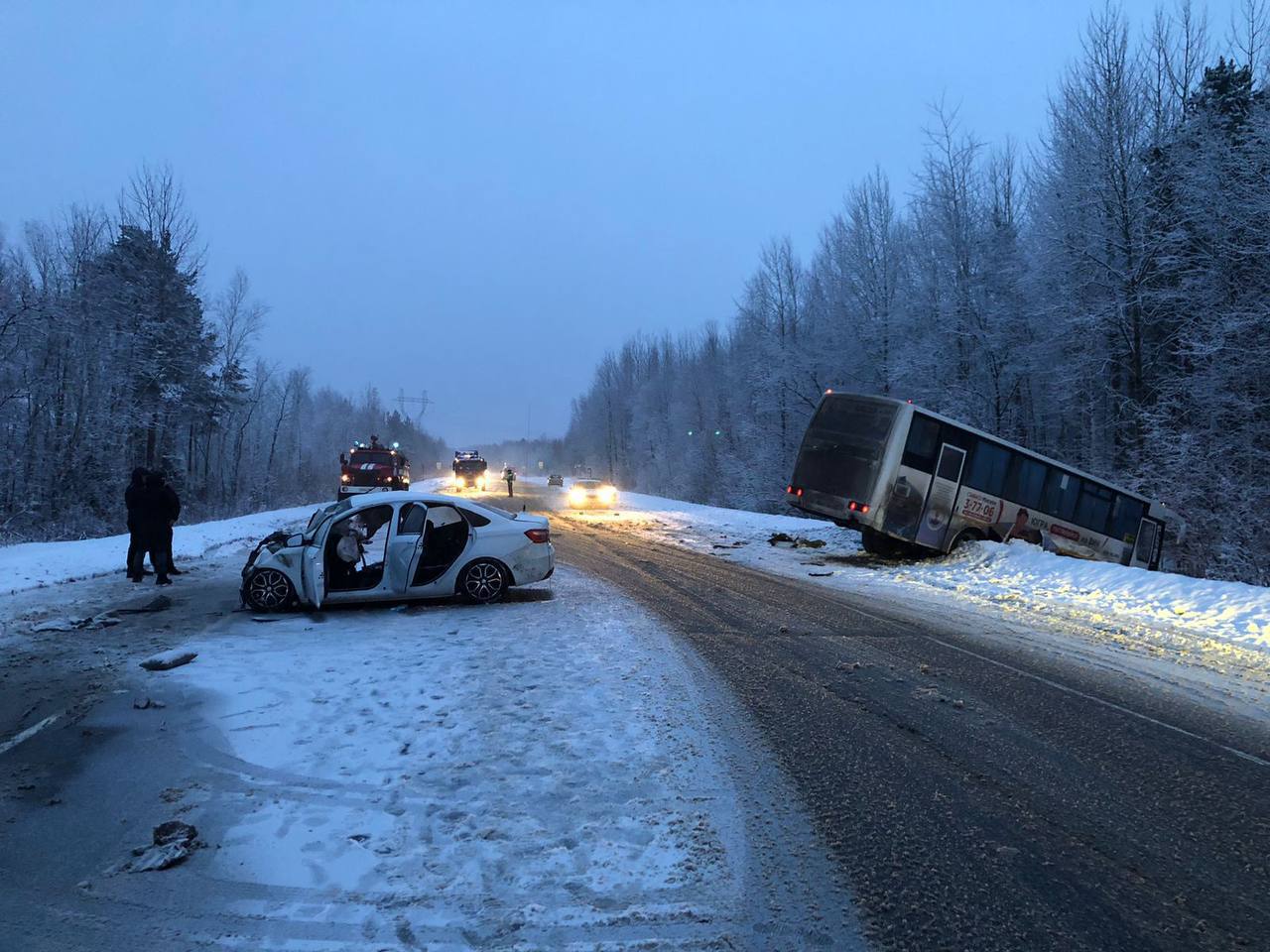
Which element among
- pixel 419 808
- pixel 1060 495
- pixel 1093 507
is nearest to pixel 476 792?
pixel 419 808

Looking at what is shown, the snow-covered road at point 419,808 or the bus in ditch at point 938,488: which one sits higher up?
the bus in ditch at point 938,488

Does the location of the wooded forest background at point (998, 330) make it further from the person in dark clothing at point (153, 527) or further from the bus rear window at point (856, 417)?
the person in dark clothing at point (153, 527)

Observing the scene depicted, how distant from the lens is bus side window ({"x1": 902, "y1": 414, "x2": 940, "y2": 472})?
1506 cm

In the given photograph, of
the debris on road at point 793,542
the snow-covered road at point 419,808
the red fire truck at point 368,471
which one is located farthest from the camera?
the red fire truck at point 368,471

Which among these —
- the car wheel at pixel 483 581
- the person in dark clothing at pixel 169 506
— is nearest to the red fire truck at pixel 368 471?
the person in dark clothing at pixel 169 506

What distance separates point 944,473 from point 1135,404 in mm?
10609

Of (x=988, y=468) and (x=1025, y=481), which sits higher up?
(x=988, y=468)

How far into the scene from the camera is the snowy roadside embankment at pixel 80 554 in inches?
487

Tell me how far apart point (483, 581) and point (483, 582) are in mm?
14

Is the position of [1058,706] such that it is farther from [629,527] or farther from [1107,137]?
[1107,137]

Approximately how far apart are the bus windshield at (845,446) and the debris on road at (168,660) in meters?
12.6

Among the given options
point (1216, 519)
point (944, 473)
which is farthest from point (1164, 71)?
point (944, 473)

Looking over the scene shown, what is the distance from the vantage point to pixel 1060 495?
1620 centimetres

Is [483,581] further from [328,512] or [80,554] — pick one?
[80,554]
